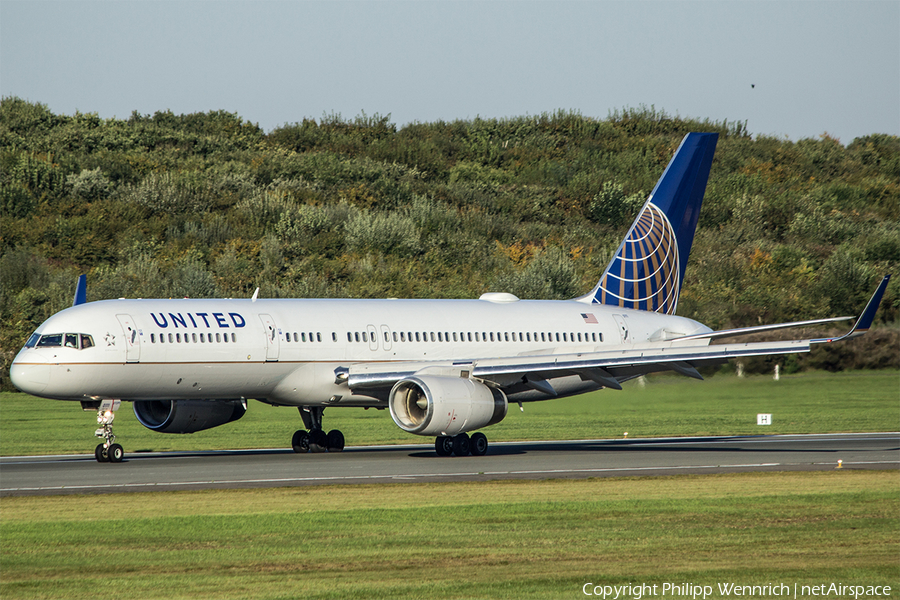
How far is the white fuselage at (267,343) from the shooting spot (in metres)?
25.3

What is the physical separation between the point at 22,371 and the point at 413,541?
13583 mm

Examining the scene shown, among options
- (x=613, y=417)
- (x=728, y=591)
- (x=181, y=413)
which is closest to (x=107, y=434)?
(x=181, y=413)

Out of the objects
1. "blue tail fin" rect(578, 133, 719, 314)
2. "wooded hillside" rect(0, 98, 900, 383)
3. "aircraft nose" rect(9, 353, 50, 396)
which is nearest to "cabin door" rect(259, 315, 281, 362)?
"aircraft nose" rect(9, 353, 50, 396)

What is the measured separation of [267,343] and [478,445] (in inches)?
225

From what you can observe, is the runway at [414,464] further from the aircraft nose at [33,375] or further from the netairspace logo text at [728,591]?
the netairspace logo text at [728,591]

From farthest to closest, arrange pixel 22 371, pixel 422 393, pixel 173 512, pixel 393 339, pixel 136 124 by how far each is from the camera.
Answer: pixel 136 124, pixel 393 339, pixel 422 393, pixel 22 371, pixel 173 512

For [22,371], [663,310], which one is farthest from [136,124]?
[22,371]

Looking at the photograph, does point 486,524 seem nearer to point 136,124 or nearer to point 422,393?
point 422,393

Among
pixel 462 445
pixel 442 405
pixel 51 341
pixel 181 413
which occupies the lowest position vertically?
pixel 462 445

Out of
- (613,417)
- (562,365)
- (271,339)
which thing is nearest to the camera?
(271,339)

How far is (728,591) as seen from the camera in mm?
11828

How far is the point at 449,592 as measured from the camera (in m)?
11.9

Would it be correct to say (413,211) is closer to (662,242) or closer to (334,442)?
(662,242)

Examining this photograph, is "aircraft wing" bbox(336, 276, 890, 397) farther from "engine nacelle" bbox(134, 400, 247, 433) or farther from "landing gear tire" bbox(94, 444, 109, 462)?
"landing gear tire" bbox(94, 444, 109, 462)
